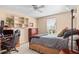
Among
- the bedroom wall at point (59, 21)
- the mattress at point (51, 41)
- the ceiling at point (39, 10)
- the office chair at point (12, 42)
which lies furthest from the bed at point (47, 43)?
the ceiling at point (39, 10)

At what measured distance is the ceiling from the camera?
1.86m

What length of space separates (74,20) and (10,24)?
1.03 meters

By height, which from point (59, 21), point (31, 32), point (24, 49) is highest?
point (59, 21)

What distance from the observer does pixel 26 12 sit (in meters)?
1.89

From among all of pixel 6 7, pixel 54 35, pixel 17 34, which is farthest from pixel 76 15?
pixel 6 7

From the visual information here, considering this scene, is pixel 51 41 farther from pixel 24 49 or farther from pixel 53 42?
pixel 24 49

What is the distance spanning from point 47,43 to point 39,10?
57cm

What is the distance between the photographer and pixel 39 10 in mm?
1907

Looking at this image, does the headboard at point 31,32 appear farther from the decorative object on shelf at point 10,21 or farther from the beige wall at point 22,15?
the decorative object on shelf at point 10,21

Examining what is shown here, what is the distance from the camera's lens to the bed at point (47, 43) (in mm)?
1844

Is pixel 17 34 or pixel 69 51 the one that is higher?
pixel 17 34

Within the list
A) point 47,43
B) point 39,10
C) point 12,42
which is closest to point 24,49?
point 12,42

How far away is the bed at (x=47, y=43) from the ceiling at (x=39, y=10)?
362 millimetres
